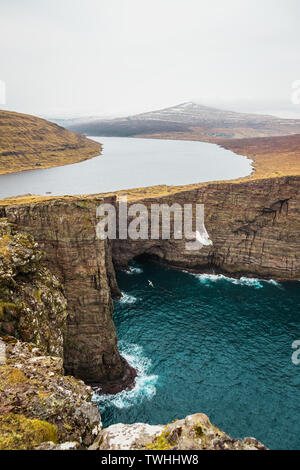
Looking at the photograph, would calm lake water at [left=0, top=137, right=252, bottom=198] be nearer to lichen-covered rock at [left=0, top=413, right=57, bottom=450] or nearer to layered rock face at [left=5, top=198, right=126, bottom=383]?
layered rock face at [left=5, top=198, right=126, bottom=383]

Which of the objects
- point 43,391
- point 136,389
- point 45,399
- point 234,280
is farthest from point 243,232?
point 45,399

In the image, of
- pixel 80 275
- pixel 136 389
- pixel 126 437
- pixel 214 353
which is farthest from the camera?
pixel 214 353

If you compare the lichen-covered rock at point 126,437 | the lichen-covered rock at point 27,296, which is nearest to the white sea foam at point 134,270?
the lichen-covered rock at point 27,296

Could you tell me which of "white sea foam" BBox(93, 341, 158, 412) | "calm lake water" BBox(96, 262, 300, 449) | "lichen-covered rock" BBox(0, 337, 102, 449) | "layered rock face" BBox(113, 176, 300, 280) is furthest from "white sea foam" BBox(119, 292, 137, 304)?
"lichen-covered rock" BBox(0, 337, 102, 449)

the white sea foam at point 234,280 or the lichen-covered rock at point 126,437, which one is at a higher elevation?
the lichen-covered rock at point 126,437

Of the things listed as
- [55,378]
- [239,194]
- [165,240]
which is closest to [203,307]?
[165,240]

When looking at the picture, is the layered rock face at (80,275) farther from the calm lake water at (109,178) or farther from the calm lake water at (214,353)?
the calm lake water at (109,178)

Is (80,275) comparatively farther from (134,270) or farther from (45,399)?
(134,270)
